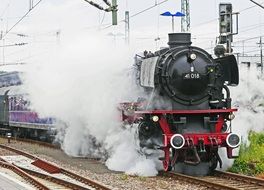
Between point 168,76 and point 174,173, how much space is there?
6.91 feet

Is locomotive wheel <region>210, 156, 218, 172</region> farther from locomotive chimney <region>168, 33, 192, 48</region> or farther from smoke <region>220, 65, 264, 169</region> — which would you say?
smoke <region>220, 65, 264, 169</region>

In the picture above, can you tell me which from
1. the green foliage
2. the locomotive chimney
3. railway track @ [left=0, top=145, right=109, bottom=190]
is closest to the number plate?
the locomotive chimney

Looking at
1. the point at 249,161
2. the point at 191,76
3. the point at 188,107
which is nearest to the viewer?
the point at 191,76

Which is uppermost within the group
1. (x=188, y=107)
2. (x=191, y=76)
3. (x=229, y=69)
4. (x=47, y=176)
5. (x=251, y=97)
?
(x=229, y=69)

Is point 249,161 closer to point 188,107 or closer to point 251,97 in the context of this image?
point 188,107

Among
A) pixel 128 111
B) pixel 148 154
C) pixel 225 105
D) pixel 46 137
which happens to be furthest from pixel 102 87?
pixel 46 137

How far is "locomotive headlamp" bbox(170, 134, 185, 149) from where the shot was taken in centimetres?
1089

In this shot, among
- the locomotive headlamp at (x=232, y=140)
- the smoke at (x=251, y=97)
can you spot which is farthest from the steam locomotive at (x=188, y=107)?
the smoke at (x=251, y=97)

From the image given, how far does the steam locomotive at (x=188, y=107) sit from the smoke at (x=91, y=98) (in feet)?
2.70

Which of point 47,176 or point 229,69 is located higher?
point 229,69

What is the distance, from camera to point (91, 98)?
1471 cm

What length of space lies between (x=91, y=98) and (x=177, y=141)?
436 cm

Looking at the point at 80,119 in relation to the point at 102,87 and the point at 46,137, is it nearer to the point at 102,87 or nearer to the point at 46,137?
Answer: the point at 102,87

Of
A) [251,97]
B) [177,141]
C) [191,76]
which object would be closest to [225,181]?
[177,141]
